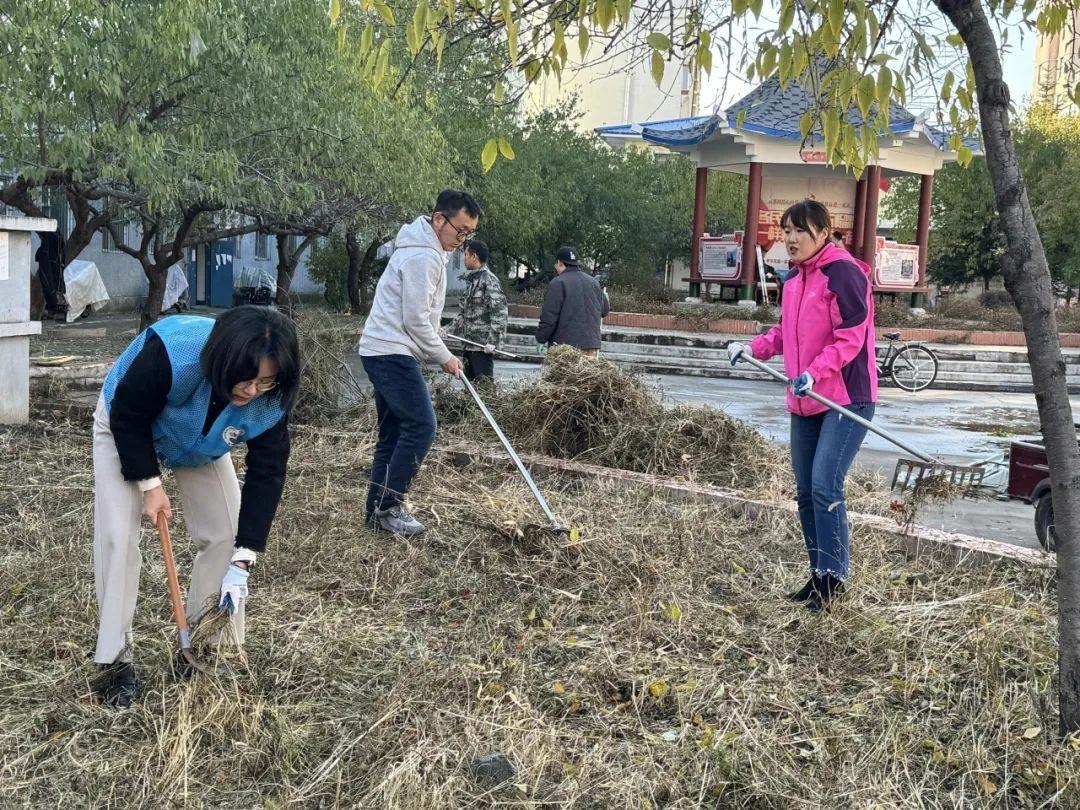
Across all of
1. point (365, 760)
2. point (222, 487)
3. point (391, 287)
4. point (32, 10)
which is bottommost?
point (365, 760)

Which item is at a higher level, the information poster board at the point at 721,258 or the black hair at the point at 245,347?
the information poster board at the point at 721,258

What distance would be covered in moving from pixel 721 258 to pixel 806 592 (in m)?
18.1

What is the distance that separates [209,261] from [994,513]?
2344 cm

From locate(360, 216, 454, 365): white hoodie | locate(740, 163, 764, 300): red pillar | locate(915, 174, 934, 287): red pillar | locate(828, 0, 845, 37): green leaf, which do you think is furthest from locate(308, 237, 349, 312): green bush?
locate(828, 0, 845, 37): green leaf

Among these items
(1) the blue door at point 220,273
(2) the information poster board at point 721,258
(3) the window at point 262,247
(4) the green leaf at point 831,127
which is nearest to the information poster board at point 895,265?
(2) the information poster board at point 721,258

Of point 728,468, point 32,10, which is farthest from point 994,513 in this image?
point 32,10

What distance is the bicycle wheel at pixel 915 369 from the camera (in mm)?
14766

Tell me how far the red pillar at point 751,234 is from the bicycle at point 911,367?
6.44 meters

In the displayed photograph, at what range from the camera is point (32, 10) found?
9375mm

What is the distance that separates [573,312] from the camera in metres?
9.12

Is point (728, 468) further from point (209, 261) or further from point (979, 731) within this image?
point (209, 261)

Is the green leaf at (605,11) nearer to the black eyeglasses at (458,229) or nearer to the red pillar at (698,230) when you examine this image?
the black eyeglasses at (458,229)

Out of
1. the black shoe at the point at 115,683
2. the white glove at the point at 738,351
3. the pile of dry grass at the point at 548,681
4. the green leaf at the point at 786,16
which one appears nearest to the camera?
the pile of dry grass at the point at 548,681

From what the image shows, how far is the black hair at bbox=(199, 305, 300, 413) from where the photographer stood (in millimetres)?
2785
